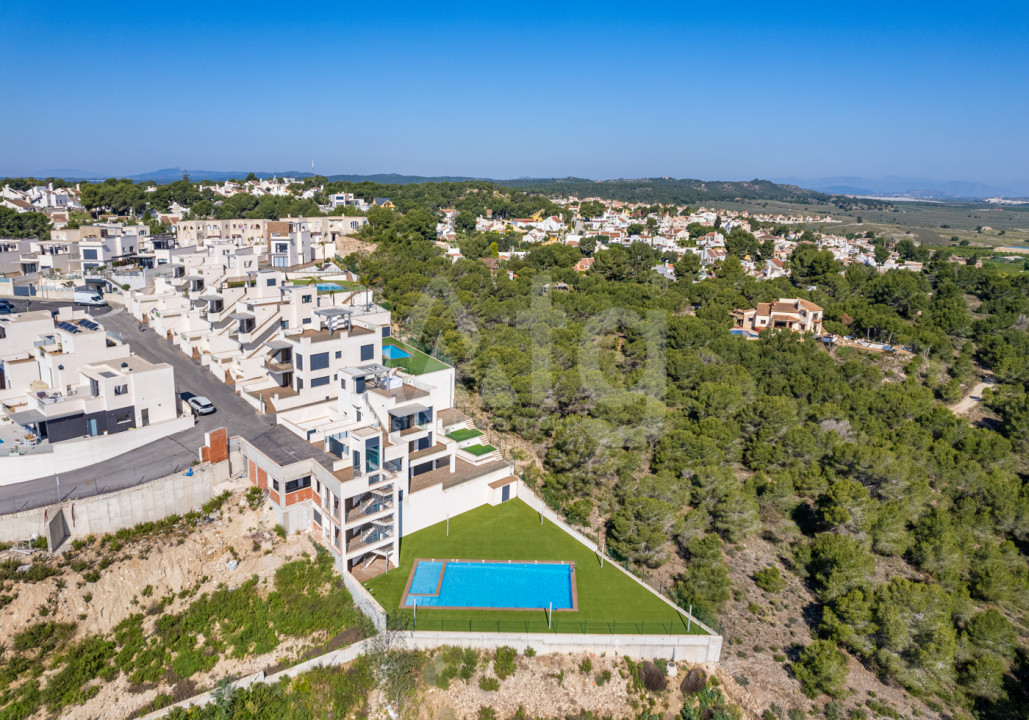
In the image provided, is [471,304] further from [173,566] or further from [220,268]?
[173,566]

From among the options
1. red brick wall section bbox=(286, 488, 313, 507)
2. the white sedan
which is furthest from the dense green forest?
the white sedan

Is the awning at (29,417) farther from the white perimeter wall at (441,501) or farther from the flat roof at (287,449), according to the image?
the white perimeter wall at (441,501)

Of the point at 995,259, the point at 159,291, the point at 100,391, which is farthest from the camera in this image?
the point at 995,259

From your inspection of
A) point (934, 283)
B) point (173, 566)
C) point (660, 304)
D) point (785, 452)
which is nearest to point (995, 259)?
point (934, 283)

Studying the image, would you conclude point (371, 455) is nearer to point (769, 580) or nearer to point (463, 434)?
point (463, 434)

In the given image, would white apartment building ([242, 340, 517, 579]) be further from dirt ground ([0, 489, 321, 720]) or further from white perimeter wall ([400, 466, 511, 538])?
dirt ground ([0, 489, 321, 720])

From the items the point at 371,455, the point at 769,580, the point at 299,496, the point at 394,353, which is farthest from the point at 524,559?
the point at 394,353
